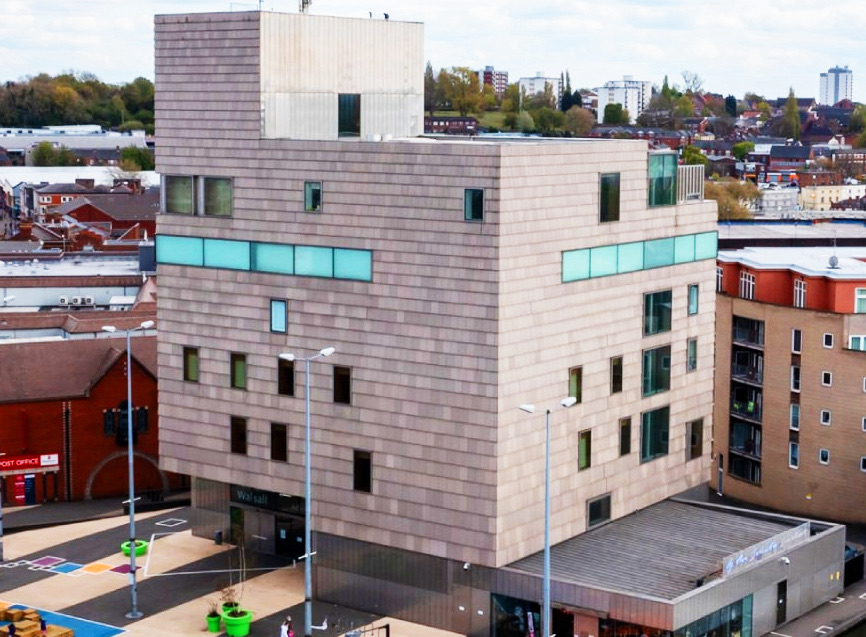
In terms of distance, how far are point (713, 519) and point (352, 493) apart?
14.7 metres

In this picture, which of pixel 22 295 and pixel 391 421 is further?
pixel 22 295

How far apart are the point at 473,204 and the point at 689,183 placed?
1430 centimetres

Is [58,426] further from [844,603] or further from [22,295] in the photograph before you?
[844,603]

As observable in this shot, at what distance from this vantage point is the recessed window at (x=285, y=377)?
5819cm

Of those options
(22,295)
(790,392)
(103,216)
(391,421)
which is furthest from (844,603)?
(103,216)

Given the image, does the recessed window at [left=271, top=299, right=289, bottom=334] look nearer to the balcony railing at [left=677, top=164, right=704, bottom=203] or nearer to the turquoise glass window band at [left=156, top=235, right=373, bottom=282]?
the turquoise glass window band at [left=156, top=235, right=373, bottom=282]

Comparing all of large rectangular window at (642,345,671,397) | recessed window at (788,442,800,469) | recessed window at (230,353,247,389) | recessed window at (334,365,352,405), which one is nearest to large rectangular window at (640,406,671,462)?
large rectangular window at (642,345,671,397)

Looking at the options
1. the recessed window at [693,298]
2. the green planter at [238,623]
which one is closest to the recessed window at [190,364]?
the green planter at [238,623]

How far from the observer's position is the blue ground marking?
177 feet

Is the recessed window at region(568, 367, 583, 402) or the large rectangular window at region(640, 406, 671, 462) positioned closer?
the recessed window at region(568, 367, 583, 402)

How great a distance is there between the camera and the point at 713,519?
61469 millimetres

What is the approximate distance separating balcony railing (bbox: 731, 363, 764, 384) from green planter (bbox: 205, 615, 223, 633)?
31.9m

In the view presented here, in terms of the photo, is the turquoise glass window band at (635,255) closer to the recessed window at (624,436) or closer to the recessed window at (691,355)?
the recessed window at (691,355)

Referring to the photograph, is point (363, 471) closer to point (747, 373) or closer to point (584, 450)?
point (584, 450)
